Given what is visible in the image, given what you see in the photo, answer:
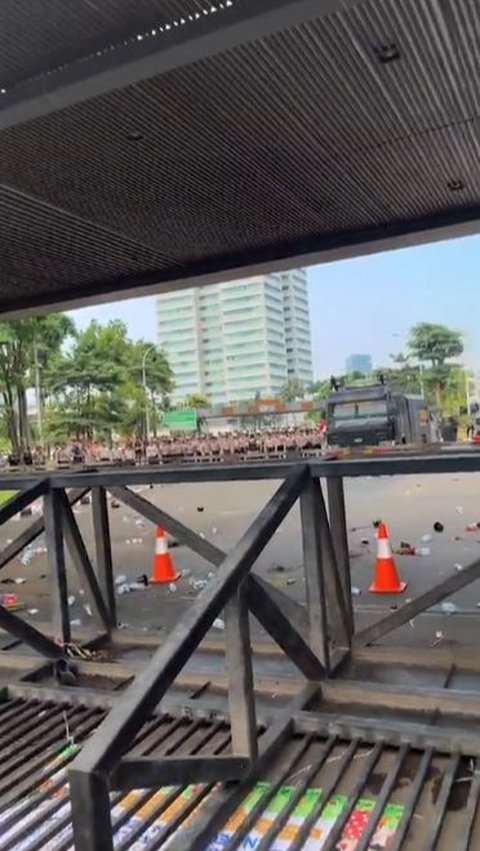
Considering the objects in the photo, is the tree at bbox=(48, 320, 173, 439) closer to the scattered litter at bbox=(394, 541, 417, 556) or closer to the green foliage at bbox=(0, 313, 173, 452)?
the green foliage at bbox=(0, 313, 173, 452)

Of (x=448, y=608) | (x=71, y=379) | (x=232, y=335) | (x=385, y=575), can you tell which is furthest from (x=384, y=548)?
(x=232, y=335)

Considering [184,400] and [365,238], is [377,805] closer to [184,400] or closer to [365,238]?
[365,238]

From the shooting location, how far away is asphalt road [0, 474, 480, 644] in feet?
17.1

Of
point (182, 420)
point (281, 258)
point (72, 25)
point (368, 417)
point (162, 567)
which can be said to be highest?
point (72, 25)

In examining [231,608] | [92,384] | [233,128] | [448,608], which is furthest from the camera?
[92,384]

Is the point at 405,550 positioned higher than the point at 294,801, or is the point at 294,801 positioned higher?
the point at 294,801

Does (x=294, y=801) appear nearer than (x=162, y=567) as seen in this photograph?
Yes

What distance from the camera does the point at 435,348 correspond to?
59.9 meters

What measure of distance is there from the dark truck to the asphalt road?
290 inches

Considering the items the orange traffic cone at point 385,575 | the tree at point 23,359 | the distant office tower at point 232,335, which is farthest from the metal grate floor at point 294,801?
the distant office tower at point 232,335

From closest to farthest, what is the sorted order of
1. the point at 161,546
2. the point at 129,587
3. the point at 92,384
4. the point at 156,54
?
1. the point at 156,54
2. the point at 129,587
3. the point at 161,546
4. the point at 92,384

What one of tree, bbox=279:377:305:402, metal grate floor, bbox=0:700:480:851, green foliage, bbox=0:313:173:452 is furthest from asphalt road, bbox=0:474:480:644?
tree, bbox=279:377:305:402

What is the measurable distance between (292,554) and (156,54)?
18.5 feet

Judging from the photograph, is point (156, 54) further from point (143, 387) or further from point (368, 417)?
point (143, 387)
